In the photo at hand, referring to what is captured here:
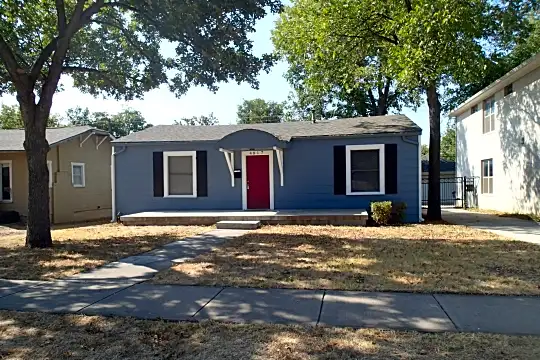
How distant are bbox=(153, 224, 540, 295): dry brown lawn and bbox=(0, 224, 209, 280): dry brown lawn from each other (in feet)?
5.64

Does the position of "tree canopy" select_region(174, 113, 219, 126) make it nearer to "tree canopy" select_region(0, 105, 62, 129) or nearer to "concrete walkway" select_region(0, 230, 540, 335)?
"tree canopy" select_region(0, 105, 62, 129)

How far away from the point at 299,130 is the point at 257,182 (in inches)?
95.8

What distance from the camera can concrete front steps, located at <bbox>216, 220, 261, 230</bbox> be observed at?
1194 cm

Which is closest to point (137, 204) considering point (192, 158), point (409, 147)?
point (192, 158)

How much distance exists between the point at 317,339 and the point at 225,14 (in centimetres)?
744

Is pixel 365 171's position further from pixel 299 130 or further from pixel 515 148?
A: pixel 515 148

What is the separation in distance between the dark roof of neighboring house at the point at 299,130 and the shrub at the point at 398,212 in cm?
230

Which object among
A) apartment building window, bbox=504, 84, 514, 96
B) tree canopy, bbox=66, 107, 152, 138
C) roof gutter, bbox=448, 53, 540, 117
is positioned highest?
tree canopy, bbox=66, 107, 152, 138

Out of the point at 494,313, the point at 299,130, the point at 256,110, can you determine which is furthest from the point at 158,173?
the point at 256,110

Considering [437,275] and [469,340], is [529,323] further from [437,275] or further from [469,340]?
[437,275]

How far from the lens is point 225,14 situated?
9.00 metres

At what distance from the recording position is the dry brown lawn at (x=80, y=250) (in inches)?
267

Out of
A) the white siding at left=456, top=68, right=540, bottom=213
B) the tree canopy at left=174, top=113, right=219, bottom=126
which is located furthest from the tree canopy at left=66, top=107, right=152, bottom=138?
the white siding at left=456, top=68, right=540, bottom=213

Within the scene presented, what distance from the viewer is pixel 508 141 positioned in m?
16.7
